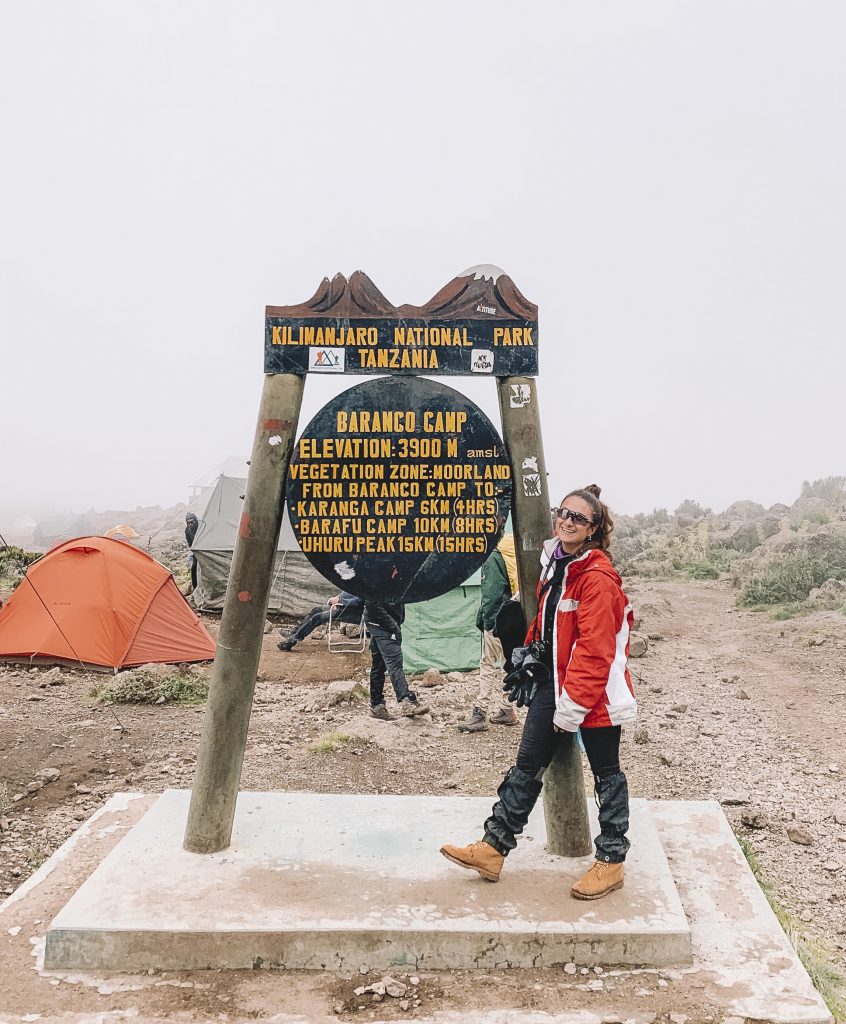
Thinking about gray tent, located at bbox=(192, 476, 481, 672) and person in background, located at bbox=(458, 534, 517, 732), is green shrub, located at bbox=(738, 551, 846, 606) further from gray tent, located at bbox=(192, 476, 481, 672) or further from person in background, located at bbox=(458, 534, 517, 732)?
person in background, located at bbox=(458, 534, 517, 732)

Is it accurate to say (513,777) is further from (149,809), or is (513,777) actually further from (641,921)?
(149,809)

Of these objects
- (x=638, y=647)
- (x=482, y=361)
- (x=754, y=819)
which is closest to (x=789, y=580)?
(x=638, y=647)

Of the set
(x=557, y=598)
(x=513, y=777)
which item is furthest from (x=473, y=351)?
(x=513, y=777)

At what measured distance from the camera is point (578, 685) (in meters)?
3.71

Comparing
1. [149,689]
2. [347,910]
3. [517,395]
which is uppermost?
[517,395]

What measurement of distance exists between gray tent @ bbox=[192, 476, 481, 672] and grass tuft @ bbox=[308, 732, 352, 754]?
10.1 feet

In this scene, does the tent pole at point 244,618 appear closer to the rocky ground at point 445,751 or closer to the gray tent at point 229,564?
the rocky ground at point 445,751

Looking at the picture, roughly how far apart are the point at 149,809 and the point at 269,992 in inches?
66.2

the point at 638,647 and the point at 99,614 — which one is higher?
the point at 99,614

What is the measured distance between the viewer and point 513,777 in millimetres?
3980

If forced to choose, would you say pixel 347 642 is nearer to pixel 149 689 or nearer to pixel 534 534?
pixel 149 689

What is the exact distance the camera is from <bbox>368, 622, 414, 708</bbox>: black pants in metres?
8.50

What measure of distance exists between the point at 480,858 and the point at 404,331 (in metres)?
2.39

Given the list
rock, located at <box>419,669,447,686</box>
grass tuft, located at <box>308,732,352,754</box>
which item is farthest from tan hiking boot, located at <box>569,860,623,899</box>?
rock, located at <box>419,669,447,686</box>
